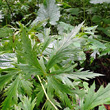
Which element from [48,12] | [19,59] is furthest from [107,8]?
[19,59]

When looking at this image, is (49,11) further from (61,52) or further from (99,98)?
(99,98)

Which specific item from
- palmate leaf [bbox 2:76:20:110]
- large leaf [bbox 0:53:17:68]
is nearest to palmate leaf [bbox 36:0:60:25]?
large leaf [bbox 0:53:17:68]

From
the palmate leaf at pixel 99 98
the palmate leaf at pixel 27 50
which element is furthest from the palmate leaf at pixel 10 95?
the palmate leaf at pixel 99 98

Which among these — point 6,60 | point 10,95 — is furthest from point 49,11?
point 10,95

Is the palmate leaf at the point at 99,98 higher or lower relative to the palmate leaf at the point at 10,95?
lower

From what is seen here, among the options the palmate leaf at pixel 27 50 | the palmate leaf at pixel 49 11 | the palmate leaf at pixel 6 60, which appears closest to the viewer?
the palmate leaf at pixel 27 50

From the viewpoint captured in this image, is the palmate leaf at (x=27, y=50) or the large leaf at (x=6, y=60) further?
the large leaf at (x=6, y=60)

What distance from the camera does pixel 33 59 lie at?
42 cm

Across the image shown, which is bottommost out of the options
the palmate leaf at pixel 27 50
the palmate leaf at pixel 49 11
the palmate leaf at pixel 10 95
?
the palmate leaf at pixel 10 95

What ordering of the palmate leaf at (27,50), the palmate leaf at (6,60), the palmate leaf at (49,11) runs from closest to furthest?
the palmate leaf at (27,50) < the palmate leaf at (6,60) < the palmate leaf at (49,11)

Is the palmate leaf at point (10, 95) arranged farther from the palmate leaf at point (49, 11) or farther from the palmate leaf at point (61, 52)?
the palmate leaf at point (49, 11)

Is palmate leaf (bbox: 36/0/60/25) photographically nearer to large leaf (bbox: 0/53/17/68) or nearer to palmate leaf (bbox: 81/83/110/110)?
large leaf (bbox: 0/53/17/68)

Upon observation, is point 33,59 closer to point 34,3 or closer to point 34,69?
point 34,69

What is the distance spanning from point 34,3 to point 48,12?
0.67 m
